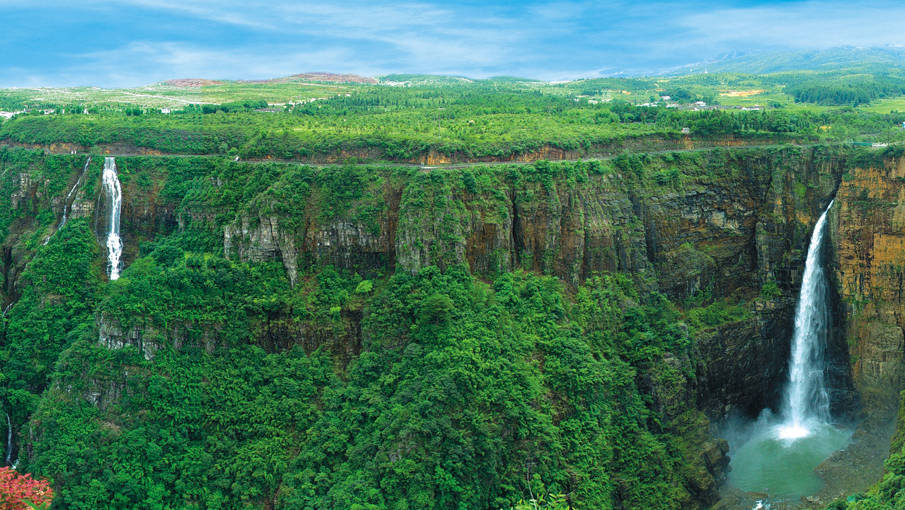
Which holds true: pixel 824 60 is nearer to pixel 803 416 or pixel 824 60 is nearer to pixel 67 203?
pixel 803 416

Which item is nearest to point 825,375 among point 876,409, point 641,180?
point 876,409

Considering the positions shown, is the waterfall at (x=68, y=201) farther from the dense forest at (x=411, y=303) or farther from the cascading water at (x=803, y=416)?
the cascading water at (x=803, y=416)

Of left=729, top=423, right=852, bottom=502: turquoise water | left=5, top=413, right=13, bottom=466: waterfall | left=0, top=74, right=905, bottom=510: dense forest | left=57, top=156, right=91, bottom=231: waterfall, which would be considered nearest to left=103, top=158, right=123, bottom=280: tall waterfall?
left=0, top=74, right=905, bottom=510: dense forest

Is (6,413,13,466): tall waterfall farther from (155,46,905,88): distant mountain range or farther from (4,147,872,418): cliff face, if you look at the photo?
(155,46,905,88): distant mountain range

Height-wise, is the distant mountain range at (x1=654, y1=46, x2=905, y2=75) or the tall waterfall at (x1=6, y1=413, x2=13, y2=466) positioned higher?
the distant mountain range at (x1=654, y1=46, x2=905, y2=75)

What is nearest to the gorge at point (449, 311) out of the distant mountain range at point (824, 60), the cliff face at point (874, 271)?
the cliff face at point (874, 271)

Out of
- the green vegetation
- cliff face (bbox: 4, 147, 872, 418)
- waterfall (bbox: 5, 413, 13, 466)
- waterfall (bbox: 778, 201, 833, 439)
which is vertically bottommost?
waterfall (bbox: 5, 413, 13, 466)
